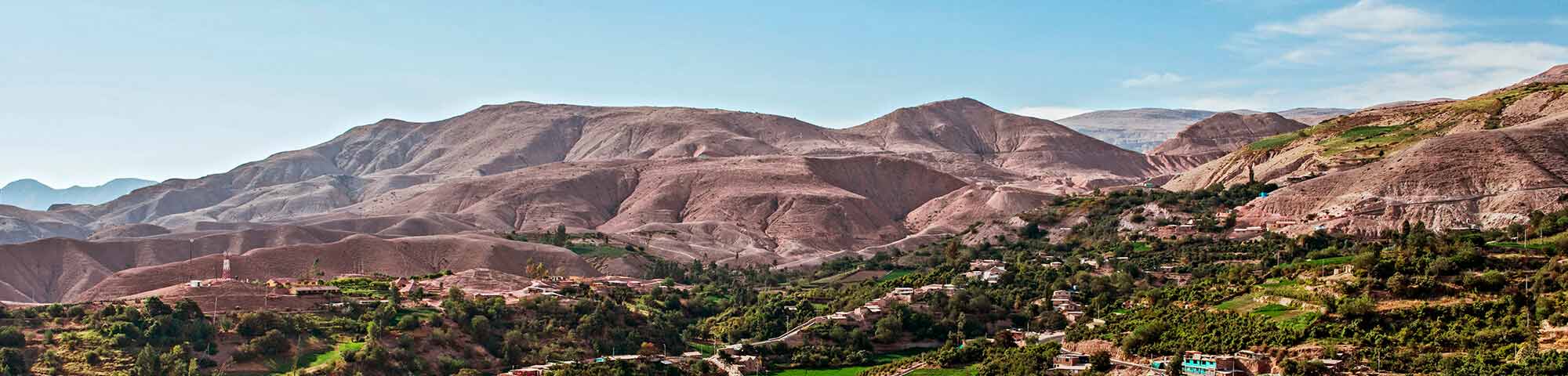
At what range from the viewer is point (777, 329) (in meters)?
75.2

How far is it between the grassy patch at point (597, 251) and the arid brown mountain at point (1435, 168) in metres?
42.6

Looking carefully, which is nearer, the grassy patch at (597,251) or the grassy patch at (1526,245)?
the grassy patch at (1526,245)

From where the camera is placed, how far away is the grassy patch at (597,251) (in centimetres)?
11875

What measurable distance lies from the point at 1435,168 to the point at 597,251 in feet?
201

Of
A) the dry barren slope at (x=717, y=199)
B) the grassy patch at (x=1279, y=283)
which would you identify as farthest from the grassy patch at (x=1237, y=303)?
the dry barren slope at (x=717, y=199)

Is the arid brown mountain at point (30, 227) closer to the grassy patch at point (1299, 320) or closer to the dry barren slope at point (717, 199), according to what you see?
the dry barren slope at point (717, 199)

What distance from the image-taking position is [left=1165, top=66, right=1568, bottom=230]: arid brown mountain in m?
74.6

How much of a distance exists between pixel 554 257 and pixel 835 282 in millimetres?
27215

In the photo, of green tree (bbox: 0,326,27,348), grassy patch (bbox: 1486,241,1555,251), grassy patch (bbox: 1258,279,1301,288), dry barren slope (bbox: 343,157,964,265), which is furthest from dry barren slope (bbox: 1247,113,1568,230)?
dry barren slope (bbox: 343,157,964,265)

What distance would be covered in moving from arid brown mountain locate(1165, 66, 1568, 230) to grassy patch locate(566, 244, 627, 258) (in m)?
42.6

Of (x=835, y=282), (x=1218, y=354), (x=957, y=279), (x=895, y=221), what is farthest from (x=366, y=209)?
(x=1218, y=354)

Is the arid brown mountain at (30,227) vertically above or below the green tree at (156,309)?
below

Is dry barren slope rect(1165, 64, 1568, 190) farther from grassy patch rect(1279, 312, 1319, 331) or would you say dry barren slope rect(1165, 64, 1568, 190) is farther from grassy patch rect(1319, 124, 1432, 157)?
grassy patch rect(1279, 312, 1319, 331)

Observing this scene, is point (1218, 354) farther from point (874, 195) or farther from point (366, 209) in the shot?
point (366, 209)
